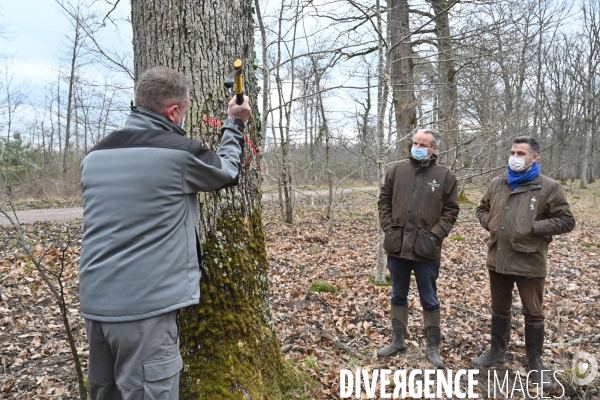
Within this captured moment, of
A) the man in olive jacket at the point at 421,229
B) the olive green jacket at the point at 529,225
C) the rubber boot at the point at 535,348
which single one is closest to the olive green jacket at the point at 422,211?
the man in olive jacket at the point at 421,229

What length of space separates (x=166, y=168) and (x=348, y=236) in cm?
929

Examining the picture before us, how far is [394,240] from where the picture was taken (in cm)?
396

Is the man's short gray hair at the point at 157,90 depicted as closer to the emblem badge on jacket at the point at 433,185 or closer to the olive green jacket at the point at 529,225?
the emblem badge on jacket at the point at 433,185

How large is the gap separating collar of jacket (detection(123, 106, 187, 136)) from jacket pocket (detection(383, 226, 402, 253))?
2.60 metres

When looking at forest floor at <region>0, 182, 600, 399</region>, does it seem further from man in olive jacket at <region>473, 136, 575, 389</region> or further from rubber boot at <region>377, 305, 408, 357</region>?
man in olive jacket at <region>473, 136, 575, 389</region>

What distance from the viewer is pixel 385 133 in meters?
6.07

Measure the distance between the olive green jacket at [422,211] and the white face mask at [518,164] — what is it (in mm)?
538

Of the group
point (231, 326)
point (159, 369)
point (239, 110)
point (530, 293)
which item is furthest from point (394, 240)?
point (159, 369)

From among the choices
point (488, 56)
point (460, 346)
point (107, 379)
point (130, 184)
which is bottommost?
point (460, 346)

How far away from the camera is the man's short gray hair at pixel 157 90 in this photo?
2.06 metres

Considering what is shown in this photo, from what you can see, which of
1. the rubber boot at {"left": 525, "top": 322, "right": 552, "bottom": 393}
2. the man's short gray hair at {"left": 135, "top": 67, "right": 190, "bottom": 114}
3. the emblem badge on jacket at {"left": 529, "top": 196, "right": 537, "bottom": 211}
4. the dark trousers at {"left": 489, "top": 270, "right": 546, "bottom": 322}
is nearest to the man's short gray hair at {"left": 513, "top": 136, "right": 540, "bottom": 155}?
the emblem badge on jacket at {"left": 529, "top": 196, "right": 537, "bottom": 211}

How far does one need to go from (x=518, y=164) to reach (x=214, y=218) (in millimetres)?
2900

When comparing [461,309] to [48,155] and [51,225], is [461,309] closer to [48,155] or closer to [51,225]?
[51,225]

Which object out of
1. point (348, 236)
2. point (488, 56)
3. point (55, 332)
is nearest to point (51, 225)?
point (55, 332)
